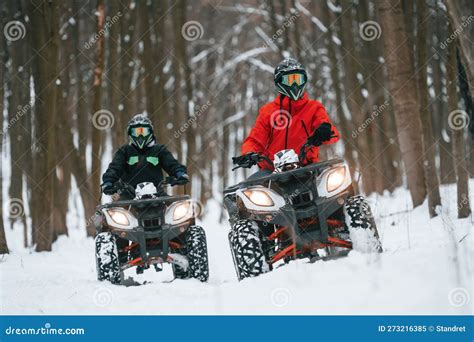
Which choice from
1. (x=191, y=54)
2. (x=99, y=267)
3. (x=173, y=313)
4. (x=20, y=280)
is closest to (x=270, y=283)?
(x=173, y=313)

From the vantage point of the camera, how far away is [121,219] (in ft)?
26.7

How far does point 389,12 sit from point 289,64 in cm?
581

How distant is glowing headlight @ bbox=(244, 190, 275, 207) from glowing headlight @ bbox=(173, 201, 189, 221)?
208 cm

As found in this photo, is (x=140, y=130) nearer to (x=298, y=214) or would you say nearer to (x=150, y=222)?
(x=150, y=222)

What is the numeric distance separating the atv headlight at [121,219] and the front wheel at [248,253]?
2.15m

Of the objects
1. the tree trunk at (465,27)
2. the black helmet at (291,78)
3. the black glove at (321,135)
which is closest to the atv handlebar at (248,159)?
the black glove at (321,135)

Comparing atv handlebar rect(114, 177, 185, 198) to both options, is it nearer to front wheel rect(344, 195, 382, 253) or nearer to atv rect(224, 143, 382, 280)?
atv rect(224, 143, 382, 280)

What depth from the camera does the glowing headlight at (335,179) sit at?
Result: 21.0ft

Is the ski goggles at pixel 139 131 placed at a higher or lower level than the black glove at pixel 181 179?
higher

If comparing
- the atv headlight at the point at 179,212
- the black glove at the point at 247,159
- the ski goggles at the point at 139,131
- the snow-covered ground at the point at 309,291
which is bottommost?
the snow-covered ground at the point at 309,291

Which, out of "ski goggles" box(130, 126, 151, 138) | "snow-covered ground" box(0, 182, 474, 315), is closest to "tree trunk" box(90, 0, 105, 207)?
"ski goggles" box(130, 126, 151, 138)

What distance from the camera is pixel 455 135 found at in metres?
10.9

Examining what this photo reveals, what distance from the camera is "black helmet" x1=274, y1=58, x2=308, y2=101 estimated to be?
7043mm

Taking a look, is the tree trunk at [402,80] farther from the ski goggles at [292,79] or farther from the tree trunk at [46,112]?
the tree trunk at [46,112]
